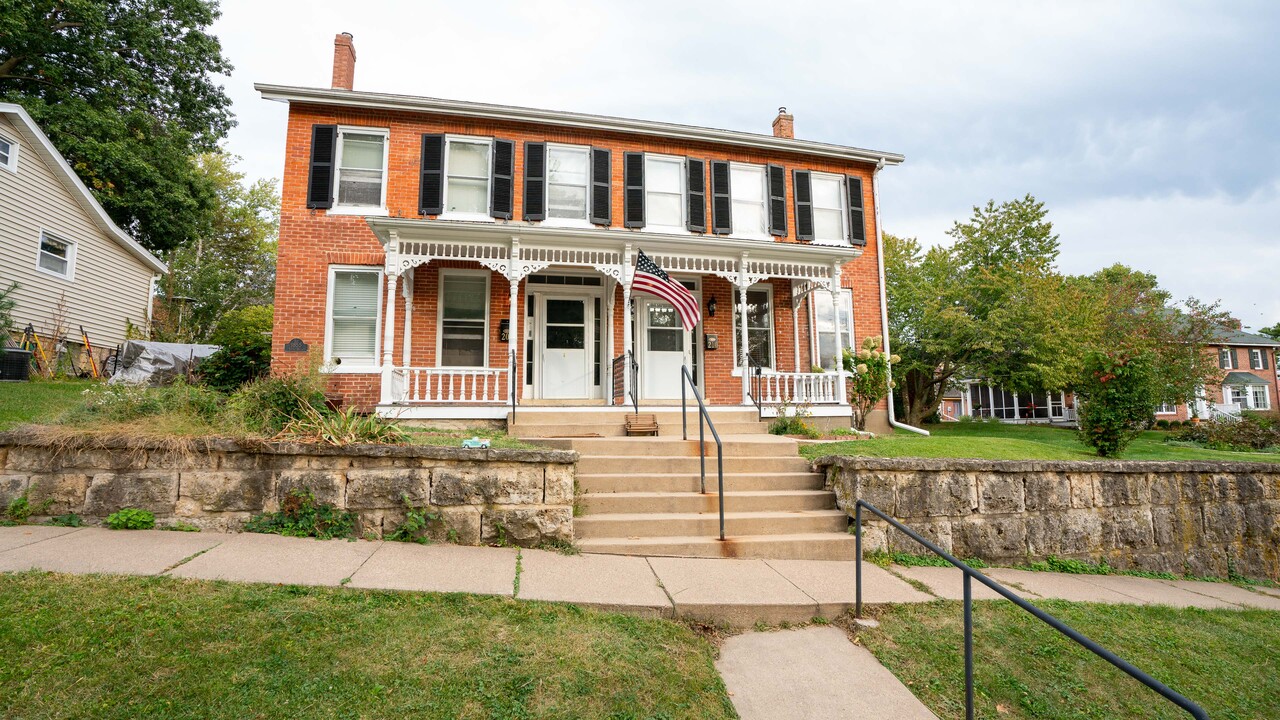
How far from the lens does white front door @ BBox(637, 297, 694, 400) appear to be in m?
11.2

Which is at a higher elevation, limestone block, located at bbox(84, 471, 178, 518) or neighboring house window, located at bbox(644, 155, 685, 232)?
neighboring house window, located at bbox(644, 155, 685, 232)

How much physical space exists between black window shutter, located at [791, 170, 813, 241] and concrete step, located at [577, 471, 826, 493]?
7221mm

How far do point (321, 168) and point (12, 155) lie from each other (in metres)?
8.79

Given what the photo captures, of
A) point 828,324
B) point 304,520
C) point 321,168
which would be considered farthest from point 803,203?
point 304,520

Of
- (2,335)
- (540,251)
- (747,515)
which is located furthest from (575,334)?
(2,335)

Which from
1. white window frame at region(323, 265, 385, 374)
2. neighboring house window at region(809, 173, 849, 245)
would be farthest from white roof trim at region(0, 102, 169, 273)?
neighboring house window at region(809, 173, 849, 245)

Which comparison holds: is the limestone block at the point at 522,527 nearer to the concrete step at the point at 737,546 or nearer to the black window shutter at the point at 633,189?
the concrete step at the point at 737,546

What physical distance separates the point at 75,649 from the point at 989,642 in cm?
511

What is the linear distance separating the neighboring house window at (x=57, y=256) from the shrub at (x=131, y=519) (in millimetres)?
13453

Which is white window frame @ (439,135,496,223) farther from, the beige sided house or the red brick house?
the beige sided house

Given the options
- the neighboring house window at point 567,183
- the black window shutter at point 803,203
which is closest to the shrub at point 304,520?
the neighboring house window at point 567,183

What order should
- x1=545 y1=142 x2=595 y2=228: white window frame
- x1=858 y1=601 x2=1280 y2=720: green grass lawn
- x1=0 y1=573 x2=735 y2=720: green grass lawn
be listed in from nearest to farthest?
x1=0 y1=573 x2=735 y2=720: green grass lawn → x1=858 y1=601 x2=1280 y2=720: green grass lawn → x1=545 y1=142 x2=595 y2=228: white window frame

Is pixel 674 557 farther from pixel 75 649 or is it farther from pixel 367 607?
pixel 75 649

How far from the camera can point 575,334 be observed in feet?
36.0
